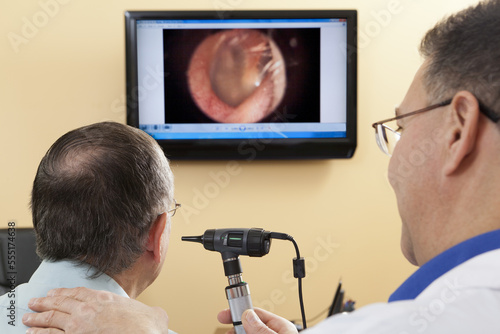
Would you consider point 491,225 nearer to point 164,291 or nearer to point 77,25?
point 164,291

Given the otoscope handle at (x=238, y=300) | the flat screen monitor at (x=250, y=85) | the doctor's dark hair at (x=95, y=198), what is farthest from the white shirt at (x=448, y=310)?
the flat screen monitor at (x=250, y=85)

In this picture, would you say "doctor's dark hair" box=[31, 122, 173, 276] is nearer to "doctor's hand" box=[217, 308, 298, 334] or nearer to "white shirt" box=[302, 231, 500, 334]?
"doctor's hand" box=[217, 308, 298, 334]

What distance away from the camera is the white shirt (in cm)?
62

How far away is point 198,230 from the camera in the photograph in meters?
2.53

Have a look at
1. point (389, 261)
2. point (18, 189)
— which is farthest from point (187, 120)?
point (389, 261)

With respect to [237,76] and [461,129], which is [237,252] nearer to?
[461,129]

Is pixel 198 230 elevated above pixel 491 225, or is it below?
below

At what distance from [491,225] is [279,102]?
1.77 metres

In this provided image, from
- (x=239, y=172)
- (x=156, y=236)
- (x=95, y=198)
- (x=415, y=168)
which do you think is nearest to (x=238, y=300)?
(x=156, y=236)

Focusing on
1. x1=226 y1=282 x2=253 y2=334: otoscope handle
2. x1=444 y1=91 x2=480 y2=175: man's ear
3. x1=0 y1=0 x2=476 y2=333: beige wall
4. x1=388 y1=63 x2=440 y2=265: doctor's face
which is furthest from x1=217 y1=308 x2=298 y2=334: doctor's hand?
x1=0 y1=0 x2=476 y2=333: beige wall

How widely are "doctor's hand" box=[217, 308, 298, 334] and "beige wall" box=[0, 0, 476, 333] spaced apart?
4.16ft

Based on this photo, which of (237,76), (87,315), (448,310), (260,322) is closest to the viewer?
(448,310)

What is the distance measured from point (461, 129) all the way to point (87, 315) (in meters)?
0.73

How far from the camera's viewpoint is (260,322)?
1153 mm
